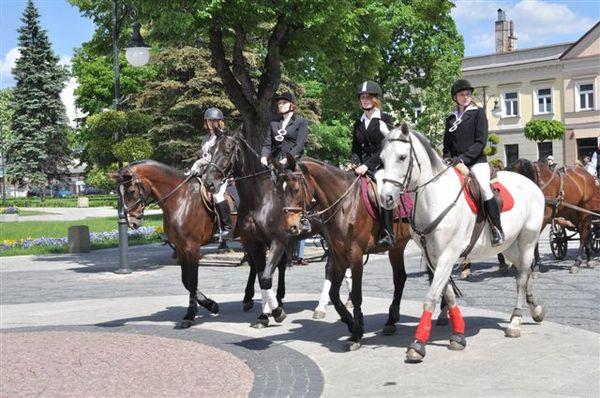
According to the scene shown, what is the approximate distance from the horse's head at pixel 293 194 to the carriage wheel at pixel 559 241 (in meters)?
9.67

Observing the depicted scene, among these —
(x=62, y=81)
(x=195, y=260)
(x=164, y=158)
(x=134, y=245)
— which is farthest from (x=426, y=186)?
(x=62, y=81)

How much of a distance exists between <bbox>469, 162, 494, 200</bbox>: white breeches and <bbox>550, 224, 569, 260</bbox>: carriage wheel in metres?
8.75

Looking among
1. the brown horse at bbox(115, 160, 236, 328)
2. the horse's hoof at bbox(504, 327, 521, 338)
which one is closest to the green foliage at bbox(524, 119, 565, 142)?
the brown horse at bbox(115, 160, 236, 328)

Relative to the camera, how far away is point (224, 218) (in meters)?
11.1

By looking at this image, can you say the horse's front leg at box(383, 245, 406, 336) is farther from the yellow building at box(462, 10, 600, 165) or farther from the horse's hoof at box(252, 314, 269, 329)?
the yellow building at box(462, 10, 600, 165)

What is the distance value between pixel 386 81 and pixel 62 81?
47592 millimetres

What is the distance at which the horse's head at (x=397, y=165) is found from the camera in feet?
23.6

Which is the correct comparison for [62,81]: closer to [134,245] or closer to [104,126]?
[134,245]

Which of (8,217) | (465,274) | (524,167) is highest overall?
(524,167)

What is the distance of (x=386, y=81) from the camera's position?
37375 millimetres

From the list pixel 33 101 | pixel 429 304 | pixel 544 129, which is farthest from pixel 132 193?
pixel 33 101

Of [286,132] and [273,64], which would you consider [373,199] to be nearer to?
[286,132]

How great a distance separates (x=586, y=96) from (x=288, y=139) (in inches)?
1918

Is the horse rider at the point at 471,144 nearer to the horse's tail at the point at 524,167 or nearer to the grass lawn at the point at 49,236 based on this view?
the horse's tail at the point at 524,167
